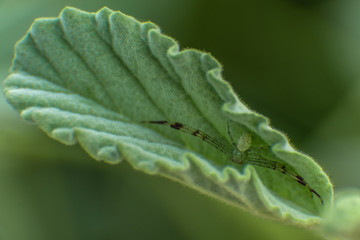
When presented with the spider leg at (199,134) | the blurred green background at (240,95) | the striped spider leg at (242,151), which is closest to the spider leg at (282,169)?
the striped spider leg at (242,151)

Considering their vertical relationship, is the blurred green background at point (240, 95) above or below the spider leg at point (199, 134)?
above

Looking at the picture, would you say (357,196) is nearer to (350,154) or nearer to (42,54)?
(42,54)

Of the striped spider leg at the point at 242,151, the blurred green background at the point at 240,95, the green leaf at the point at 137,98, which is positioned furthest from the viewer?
the blurred green background at the point at 240,95

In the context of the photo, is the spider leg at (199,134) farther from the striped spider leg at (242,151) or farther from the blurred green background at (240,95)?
the blurred green background at (240,95)

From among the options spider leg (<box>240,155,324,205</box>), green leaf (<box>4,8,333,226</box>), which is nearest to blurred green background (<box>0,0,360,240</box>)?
spider leg (<box>240,155,324,205</box>)

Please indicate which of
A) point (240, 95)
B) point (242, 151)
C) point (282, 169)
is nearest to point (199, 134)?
point (242, 151)
